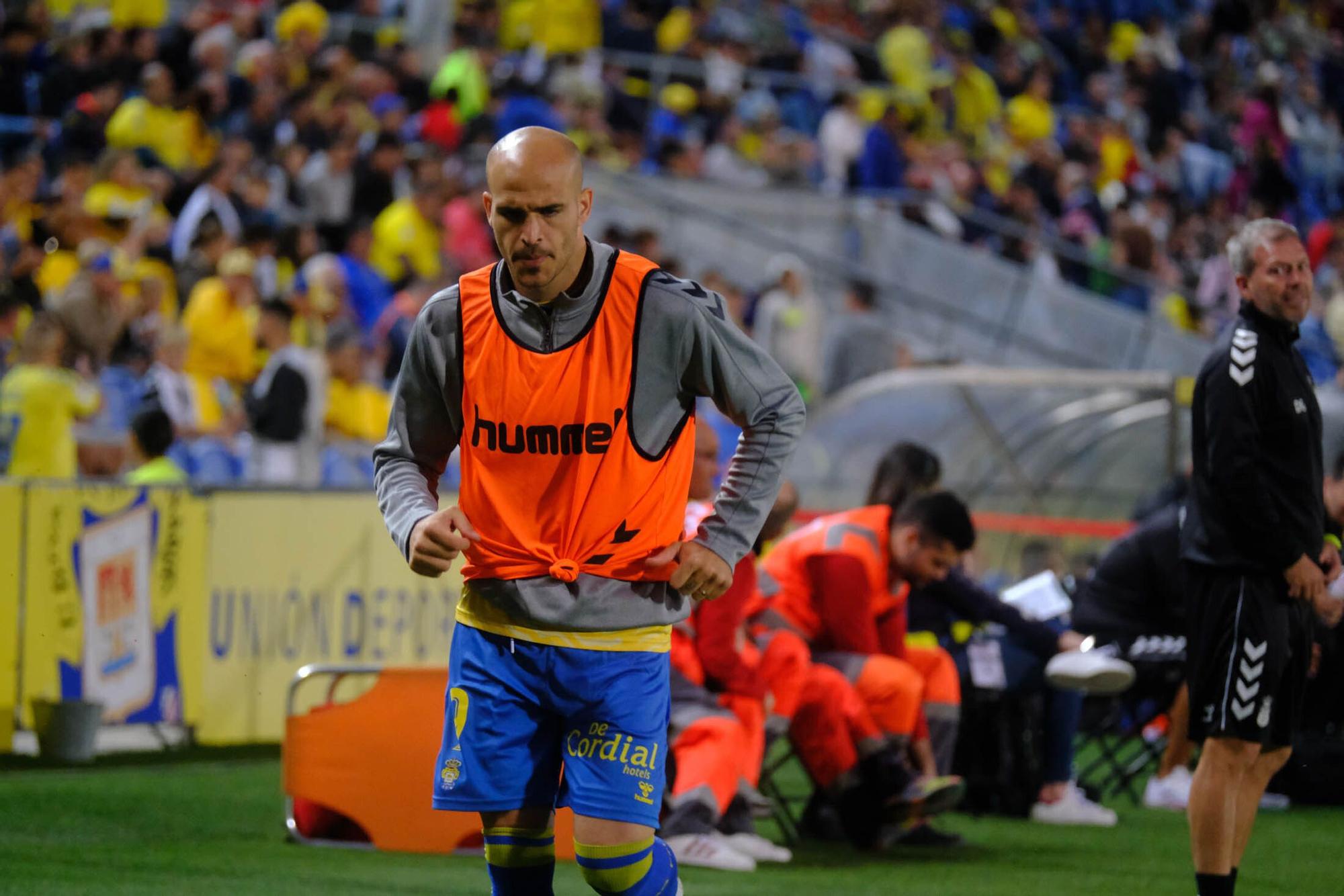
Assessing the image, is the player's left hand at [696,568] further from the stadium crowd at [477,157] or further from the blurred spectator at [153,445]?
the stadium crowd at [477,157]

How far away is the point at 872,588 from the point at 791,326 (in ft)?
31.1

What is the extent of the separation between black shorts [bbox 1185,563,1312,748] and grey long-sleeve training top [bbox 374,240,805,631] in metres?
2.04

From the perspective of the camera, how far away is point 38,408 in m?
11.4

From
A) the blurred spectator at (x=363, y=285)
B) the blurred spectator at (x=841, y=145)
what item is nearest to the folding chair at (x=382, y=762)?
the blurred spectator at (x=363, y=285)

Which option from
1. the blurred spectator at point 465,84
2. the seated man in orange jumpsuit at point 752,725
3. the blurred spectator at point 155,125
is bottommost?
the seated man in orange jumpsuit at point 752,725

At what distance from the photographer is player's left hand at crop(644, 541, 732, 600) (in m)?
4.40

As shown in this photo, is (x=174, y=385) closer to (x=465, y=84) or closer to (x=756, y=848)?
(x=756, y=848)

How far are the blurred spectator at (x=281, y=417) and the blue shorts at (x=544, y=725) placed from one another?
26.8 ft

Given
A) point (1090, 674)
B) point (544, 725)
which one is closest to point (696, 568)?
point (544, 725)

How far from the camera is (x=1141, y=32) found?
30.0 m

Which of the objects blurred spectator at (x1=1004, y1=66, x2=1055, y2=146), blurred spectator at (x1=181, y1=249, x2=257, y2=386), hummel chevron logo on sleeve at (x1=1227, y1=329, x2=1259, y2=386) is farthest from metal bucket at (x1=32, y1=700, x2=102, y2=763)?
blurred spectator at (x1=1004, y1=66, x2=1055, y2=146)

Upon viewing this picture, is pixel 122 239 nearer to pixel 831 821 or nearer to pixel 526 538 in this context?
pixel 831 821

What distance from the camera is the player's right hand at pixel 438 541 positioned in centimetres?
425

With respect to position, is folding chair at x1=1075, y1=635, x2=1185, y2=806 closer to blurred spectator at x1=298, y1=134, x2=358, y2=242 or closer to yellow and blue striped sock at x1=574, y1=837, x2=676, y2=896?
yellow and blue striped sock at x1=574, y1=837, x2=676, y2=896
